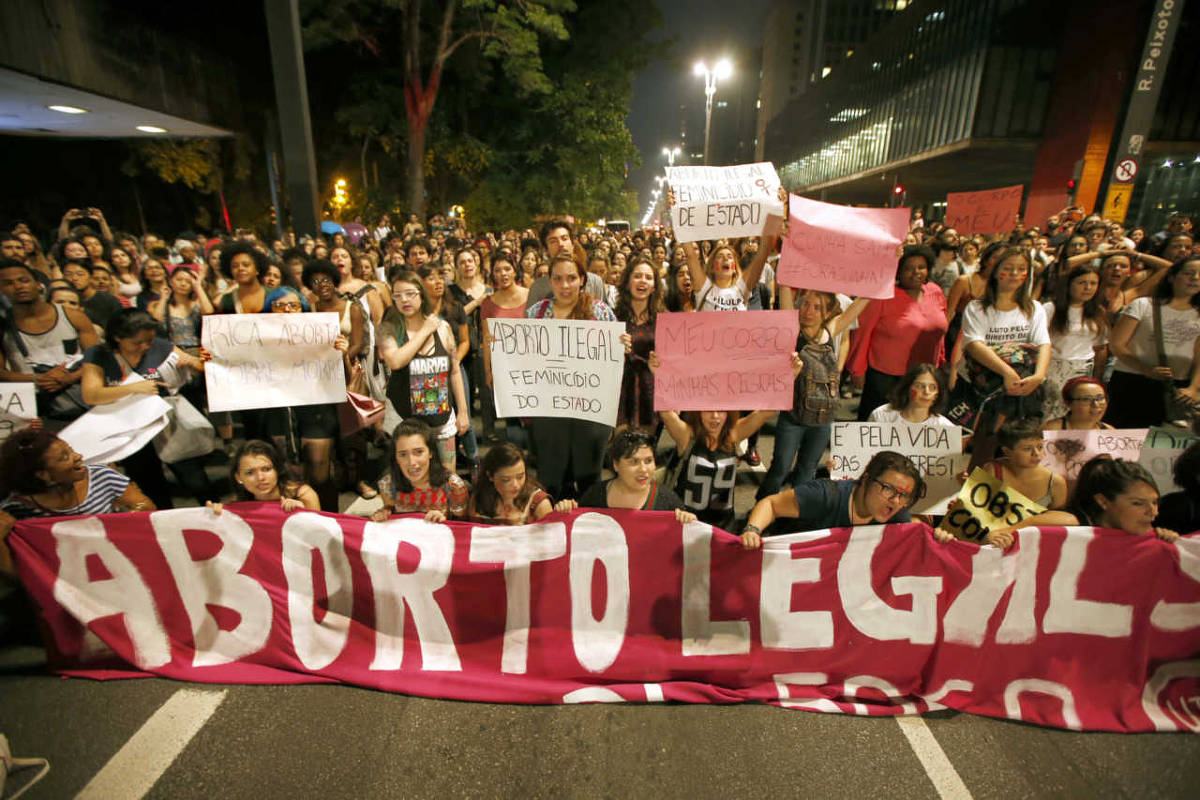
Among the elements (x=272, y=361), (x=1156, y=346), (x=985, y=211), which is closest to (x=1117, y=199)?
(x=985, y=211)

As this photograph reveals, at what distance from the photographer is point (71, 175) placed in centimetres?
1669

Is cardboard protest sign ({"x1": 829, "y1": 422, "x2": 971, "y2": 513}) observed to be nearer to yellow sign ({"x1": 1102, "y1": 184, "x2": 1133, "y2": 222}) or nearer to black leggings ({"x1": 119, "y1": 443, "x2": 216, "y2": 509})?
black leggings ({"x1": 119, "y1": 443, "x2": 216, "y2": 509})

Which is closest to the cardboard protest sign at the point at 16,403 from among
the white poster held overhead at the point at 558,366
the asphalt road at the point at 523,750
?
the asphalt road at the point at 523,750

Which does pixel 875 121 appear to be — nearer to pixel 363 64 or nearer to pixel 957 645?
pixel 363 64

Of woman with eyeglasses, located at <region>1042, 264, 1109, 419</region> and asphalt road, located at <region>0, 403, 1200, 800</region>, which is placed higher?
woman with eyeglasses, located at <region>1042, 264, 1109, 419</region>

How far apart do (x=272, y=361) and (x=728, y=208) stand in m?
3.04

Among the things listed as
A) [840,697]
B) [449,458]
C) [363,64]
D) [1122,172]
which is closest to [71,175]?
[363,64]

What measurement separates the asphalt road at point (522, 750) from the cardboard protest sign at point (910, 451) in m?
1.16

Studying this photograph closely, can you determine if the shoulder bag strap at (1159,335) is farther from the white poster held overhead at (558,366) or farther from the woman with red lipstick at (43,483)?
the woman with red lipstick at (43,483)

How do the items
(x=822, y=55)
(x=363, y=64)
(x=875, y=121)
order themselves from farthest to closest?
(x=822, y=55) → (x=875, y=121) → (x=363, y=64)

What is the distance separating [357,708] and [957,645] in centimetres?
269

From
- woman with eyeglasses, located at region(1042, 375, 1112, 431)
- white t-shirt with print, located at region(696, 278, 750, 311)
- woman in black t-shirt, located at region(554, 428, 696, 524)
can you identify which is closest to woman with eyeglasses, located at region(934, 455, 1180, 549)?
woman with eyeglasses, located at region(1042, 375, 1112, 431)

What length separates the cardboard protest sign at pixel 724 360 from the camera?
316cm

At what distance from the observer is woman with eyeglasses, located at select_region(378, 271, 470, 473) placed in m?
3.64
